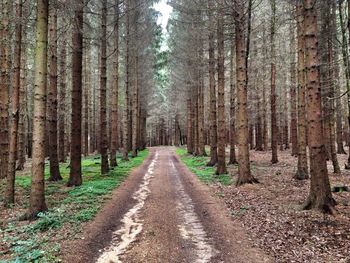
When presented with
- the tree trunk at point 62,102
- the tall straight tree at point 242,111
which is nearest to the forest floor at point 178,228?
the tall straight tree at point 242,111

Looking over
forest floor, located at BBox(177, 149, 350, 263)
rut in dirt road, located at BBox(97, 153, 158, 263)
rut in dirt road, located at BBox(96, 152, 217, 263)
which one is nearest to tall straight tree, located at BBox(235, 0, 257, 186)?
forest floor, located at BBox(177, 149, 350, 263)

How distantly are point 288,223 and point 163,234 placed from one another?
2715 mm

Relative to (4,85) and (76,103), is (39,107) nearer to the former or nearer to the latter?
(76,103)

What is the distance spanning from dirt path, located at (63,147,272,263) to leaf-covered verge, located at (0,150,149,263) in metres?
0.33

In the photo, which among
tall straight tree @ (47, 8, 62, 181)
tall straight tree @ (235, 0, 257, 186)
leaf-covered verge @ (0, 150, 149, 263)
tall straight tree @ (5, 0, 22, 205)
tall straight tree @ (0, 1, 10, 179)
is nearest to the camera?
leaf-covered verge @ (0, 150, 149, 263)

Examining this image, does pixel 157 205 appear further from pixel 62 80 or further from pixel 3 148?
pixel 62 80

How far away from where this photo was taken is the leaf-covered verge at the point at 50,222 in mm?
5764

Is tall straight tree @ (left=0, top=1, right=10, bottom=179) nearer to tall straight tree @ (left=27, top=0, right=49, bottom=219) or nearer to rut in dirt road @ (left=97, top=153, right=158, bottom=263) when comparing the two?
tall straight tree @ (left=27, top=0, right=49, bottom=219)

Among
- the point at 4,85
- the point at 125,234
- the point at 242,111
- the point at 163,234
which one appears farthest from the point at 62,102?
the point at 163,234

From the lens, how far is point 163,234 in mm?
6801

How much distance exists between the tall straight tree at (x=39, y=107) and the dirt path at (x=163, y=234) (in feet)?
5.36

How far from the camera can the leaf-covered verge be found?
5.76 m

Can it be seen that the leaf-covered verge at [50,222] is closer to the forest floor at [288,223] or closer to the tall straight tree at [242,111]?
the forest floor at [288,223]

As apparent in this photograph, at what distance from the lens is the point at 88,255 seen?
570 cm
